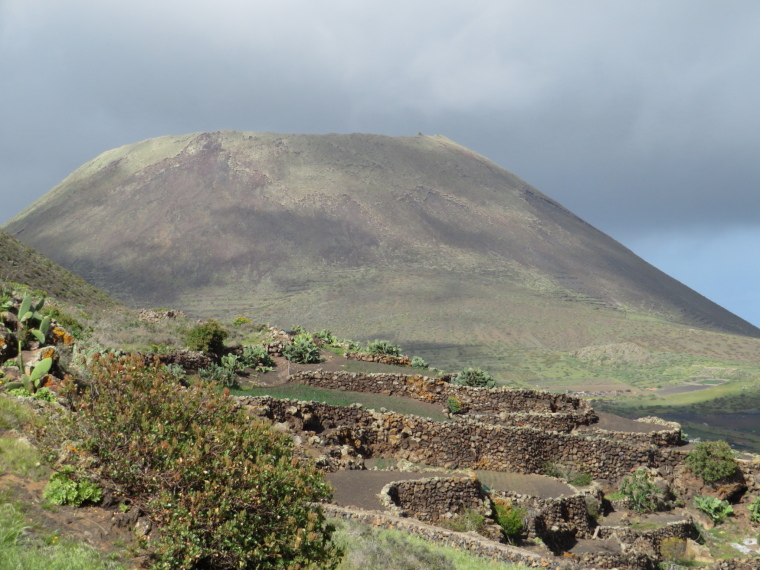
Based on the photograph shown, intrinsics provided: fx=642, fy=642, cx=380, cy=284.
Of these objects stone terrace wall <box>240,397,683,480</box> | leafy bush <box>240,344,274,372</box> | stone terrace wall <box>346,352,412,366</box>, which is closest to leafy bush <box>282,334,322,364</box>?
leafy bush <box>240,344,274,372</box>

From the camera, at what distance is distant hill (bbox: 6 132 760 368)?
102938 mm

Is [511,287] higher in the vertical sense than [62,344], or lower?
higher

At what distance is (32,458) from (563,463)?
15694 millimetres

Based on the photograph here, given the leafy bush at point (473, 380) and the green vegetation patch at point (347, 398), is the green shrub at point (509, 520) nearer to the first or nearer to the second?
the green vegetation patch at point (347, 398)

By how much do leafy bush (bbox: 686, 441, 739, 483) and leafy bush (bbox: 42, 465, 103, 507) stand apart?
717 inches

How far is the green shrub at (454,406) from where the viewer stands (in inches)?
859

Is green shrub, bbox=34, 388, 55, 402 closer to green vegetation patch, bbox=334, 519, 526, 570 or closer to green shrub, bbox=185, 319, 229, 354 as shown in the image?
green vegetation patch, bbox=334, 519, 526, 570

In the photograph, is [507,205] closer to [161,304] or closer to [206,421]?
[161,304]

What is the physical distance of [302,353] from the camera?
83.8 ft

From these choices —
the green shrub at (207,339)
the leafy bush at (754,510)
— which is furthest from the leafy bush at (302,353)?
the leafy bush at (754,510)

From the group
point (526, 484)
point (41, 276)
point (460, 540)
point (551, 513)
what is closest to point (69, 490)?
point (460, 540)

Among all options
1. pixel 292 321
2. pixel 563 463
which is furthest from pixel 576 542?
pixel 292 321

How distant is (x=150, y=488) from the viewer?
718 centimetres

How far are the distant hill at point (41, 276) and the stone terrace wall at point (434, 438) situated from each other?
20.9m
